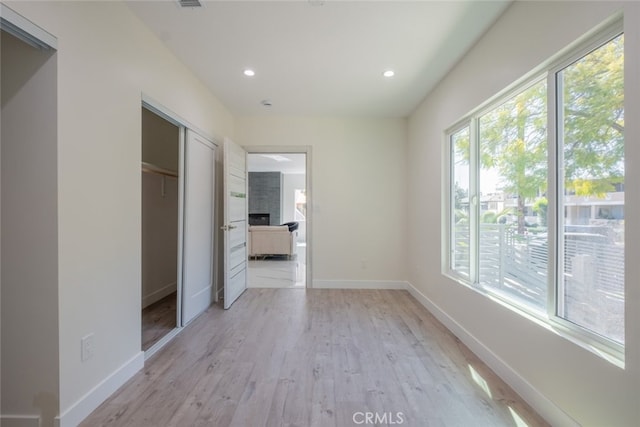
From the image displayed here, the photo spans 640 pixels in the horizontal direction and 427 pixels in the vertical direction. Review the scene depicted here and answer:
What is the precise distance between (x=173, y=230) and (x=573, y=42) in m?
4.27

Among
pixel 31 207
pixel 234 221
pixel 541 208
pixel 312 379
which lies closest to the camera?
pixel 31 207

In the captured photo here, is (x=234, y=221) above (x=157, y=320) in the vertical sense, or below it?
above

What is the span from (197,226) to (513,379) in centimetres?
300

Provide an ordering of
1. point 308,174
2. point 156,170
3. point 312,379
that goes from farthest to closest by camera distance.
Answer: point 308,174 → point 156,170 → point 312,379

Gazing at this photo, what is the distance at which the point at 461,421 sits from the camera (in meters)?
1.52

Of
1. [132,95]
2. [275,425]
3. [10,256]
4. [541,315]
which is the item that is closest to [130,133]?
[132,95]

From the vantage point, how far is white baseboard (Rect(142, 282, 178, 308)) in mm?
3300

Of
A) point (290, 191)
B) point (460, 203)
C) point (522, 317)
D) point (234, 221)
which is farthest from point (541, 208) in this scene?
point (290, 191)

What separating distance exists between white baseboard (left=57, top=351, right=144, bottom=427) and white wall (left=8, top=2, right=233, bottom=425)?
1cm

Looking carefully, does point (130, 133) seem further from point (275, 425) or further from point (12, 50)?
point (275, 425)

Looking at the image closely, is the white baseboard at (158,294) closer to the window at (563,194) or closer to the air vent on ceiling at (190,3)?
the air vent on ceiling at (190,3)

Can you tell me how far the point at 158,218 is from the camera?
11.8ft

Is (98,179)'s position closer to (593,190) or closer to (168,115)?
(168,115)

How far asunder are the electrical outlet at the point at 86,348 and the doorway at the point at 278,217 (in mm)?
2737
